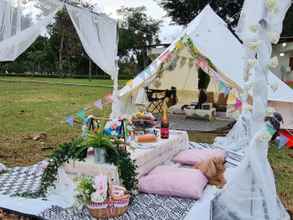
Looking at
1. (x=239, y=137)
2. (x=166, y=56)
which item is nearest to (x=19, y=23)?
(x=166, y=56)

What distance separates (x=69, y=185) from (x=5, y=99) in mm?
9039

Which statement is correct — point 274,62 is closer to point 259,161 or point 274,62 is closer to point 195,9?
point 259,161

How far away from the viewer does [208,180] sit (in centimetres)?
348

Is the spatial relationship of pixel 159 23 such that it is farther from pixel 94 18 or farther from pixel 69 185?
pixel 69 185

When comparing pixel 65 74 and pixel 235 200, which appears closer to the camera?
pixel 235 200

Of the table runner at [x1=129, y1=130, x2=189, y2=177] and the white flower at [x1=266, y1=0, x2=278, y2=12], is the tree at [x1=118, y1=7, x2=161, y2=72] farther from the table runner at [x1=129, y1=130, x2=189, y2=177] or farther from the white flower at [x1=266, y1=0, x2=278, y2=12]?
the white flower at [x1=266, y1=0, x2=278, y2=12]

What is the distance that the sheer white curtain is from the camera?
12.0ft

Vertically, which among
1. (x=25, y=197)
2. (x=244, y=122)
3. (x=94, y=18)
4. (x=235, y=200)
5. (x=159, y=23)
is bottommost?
(x=25, y=197)

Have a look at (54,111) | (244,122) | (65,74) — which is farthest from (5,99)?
(65,74)

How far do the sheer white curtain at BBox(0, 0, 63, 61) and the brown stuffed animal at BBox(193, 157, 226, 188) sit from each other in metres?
2.28

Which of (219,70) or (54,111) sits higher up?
(219,70)

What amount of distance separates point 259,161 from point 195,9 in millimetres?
18525

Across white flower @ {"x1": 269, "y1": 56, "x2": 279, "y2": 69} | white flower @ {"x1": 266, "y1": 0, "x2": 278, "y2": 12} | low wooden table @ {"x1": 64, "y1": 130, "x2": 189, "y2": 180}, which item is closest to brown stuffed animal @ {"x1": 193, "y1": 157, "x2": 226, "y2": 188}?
low wooden table @ {"x1": 64, "y1": 130, "x2": 189, "y2": 180}

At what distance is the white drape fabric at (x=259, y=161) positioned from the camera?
2584 millimetres
